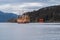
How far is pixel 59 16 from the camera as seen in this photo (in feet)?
592

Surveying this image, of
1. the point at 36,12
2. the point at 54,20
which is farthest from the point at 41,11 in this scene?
the point at 54,20

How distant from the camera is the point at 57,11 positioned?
195000 millimetres

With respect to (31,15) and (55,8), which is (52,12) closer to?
(55,8)

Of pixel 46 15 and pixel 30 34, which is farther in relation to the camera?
pixel 46 15

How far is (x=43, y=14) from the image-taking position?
182 meters

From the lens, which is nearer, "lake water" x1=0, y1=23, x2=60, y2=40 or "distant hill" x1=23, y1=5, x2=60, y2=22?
"lake water" x1=0, y1=23, x2=60, y2=40

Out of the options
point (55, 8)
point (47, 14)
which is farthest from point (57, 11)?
point (47, 14)

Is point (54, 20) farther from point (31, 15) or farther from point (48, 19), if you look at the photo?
point (31, 15)

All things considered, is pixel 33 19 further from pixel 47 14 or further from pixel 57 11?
pixel 57 11

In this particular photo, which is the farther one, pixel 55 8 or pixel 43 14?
A: pixel 55 8

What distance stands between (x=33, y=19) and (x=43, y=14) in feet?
28.1

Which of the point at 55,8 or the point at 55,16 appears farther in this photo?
the point at 55,8

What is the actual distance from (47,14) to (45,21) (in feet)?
26.4

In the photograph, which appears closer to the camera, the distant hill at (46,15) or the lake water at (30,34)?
the lake water at (30,34)
